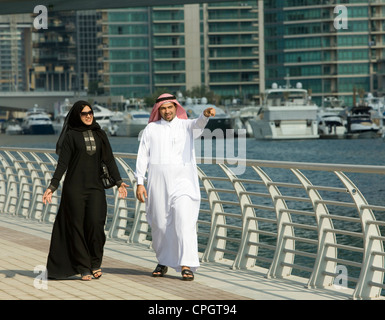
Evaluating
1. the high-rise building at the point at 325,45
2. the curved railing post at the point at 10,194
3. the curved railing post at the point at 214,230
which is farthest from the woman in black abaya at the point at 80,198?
the high-rise building at the point at 325,45

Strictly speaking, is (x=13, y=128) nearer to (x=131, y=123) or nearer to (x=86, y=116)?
(x=131, y=123)

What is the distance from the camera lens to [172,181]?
27.5 ft

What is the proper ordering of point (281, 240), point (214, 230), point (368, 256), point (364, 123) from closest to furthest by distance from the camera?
point (368, 256) → point (281, 240) → point (214, 230) → point (364, 123)

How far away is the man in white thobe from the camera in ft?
27.4

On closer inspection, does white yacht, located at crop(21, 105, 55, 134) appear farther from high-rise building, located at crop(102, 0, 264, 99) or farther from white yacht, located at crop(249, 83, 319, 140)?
white yacht, located at crop(249, 83, 319, 140)

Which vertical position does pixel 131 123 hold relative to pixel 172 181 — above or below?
below

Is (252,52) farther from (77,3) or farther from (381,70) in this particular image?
(77,3)

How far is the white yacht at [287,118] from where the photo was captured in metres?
99.5

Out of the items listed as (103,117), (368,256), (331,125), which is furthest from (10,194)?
(103,117)

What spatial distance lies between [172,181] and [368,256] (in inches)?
76.0

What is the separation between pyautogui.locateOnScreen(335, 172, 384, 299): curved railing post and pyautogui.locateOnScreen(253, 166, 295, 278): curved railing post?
1278mm

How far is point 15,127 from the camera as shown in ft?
493

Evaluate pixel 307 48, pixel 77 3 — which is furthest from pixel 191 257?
pixel 307 48
